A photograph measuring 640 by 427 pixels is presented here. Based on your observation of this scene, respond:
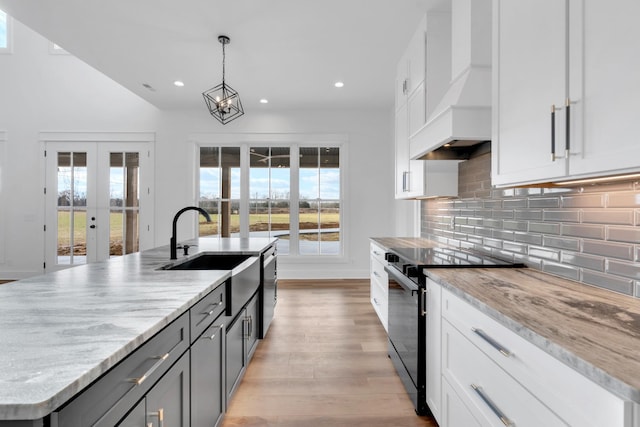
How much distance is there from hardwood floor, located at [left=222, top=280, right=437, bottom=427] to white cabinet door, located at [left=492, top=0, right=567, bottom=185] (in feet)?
5.05

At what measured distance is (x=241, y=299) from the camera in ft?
6.56

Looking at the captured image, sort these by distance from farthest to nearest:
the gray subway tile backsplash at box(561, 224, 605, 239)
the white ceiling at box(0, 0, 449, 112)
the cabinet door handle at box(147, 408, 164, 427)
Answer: the white ceiling at box(0, 0, 449, 112), the gray subway tile backsplash at box(561, 224, 605, 239), the cabinet door handle at box(147, 408, 164, 427)

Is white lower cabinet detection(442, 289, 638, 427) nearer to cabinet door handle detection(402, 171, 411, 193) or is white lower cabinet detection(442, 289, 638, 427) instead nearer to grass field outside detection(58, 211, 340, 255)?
cabinet door handle detection(402, 171, 411, 193)

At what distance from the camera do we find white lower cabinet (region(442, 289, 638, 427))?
0.72 meters

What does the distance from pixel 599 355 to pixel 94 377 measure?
3.77 feet

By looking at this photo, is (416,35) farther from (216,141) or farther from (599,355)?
(216,141)

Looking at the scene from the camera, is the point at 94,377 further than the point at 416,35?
No

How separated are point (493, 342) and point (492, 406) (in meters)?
0.23

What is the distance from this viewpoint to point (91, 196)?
5320 millimetres

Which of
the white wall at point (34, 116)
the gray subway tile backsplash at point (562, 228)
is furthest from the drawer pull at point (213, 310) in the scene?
the white wall at point (34, 116)

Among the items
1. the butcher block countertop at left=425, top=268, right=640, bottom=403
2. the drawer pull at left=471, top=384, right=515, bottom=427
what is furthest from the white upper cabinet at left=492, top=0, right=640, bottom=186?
the drawer pull at left=471, top=384, right=515, bottom=427

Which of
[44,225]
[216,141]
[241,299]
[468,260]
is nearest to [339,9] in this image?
[468,260]

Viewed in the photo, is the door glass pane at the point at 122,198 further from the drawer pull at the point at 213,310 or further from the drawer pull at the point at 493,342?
the drawer pull at the point at 493,342

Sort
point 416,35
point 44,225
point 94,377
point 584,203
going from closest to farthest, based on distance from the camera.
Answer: point 94,377 → point 584,203 → point 416,35 → point 44,225
